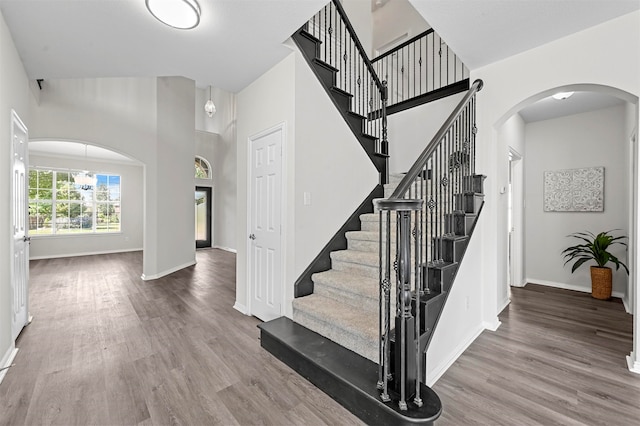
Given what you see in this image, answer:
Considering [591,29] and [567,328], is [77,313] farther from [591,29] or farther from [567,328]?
[591,29]

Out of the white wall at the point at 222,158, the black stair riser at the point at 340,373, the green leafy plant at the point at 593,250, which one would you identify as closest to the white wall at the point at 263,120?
the black stair riser at the point at 340,373

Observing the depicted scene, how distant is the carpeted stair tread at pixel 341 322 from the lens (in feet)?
7.14

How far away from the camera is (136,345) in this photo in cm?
278

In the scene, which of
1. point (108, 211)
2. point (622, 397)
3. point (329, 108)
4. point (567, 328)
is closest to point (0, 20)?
point (329, 108)

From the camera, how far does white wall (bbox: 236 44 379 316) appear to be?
3004 mm

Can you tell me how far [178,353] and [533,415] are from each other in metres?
2.70

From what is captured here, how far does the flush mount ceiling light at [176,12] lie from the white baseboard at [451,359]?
316cm

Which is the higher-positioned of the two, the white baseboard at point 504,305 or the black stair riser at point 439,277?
the black stair riser at point 439,277

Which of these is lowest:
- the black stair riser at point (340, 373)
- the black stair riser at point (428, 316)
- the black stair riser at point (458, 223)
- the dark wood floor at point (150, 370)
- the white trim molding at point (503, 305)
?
the dark wood floor at point (150, 370)

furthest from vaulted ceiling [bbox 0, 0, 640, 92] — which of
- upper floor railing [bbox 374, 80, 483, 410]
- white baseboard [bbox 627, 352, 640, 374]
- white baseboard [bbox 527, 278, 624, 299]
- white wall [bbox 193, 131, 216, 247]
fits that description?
white wall [bbox 193, 131, 216, 247]

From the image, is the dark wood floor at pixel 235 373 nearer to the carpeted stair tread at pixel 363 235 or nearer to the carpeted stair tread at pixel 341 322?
the carpeted stair tread at pixel 341 322

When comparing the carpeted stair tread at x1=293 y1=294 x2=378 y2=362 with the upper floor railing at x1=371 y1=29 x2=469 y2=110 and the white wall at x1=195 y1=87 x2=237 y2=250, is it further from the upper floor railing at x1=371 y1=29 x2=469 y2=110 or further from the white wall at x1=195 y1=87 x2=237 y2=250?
the white wall at x1=195 y1=87 x2=237 y2=250

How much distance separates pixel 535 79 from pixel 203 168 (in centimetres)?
954

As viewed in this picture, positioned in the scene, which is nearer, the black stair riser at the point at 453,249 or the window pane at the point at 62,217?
the black stair riser at the point at 453,249
